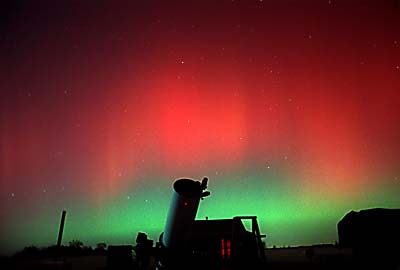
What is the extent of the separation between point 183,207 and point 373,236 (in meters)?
7.21

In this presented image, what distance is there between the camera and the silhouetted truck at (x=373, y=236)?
13.1 metres

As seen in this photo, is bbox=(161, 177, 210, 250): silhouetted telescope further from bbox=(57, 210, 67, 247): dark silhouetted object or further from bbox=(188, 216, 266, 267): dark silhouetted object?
bbox=(57, 210, 67, 247): dark silhouetted object

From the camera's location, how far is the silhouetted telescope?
872 centimetres

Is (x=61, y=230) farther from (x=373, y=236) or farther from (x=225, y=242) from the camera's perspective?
(x=373, y=236)

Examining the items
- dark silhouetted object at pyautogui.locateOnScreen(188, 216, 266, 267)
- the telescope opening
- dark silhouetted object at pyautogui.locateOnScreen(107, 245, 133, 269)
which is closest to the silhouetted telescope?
the telescope opening

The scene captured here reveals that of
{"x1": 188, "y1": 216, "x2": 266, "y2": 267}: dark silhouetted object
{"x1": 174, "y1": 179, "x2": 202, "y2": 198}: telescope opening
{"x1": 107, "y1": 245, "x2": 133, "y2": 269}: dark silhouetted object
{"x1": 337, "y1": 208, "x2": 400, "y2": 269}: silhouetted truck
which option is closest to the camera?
{"x1": 174, "y1": 179, "x2": 202, "y2": 198}: telescope opening

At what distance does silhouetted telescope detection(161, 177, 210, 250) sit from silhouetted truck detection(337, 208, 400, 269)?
6308 mm

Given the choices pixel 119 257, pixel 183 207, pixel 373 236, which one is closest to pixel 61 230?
pixel 119 257

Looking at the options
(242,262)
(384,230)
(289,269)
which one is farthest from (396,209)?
(242,262)

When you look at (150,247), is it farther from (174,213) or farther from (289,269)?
(289,269)

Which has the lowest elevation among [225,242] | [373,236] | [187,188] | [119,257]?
[119,257]

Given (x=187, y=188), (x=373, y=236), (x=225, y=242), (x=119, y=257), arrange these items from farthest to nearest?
(x=225, y=242) → (x=373, y=236) → (x=119, y=257) → (x=187, y=188)

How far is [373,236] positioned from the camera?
13680 millimetres

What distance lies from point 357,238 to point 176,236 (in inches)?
265
